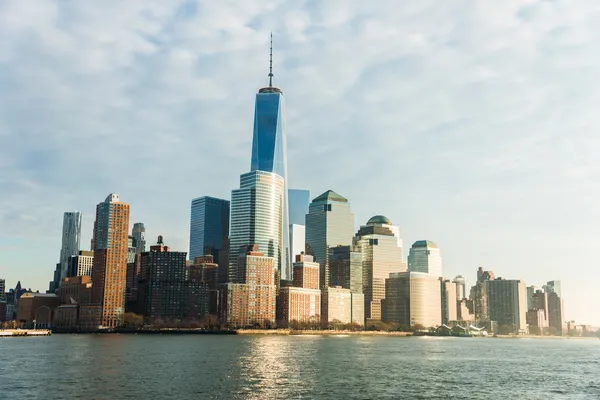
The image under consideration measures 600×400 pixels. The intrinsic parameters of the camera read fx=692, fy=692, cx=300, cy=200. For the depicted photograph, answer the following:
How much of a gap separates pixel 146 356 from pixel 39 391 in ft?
239

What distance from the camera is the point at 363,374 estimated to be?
13512cm

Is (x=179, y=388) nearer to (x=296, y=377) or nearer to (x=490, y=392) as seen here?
(x=296, y=377)

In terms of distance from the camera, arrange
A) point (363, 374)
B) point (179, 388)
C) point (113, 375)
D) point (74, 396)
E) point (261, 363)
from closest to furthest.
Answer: point (74, 396) → point (179, 388) → point (113, 375) → point (363, 374) → point (261, 363)

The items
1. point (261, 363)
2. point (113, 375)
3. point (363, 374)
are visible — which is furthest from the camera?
point (261, 363)

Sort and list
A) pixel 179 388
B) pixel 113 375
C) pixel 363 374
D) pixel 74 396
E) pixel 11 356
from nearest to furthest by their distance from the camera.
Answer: pixel 74 396, pixel 179 388, pixel 113 375, pixel 363 374, pixel 11 356

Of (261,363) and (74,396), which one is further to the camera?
(261,363)

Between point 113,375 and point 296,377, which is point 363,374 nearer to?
point 296,377

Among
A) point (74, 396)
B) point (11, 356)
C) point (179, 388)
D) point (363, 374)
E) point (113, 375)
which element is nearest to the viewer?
point (74, 396)

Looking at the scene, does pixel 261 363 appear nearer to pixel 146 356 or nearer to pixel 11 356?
pixel 146 356

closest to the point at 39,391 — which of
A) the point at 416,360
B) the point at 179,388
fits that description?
the point at 179,388

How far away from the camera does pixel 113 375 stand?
12456 centimetres

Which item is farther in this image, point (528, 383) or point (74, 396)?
point (528, 383)

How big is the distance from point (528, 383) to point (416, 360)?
187 feet

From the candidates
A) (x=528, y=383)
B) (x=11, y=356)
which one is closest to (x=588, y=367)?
(x=528, y=383)
